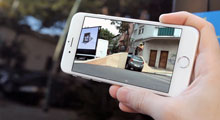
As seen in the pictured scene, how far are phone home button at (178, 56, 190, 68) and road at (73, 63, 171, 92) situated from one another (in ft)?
0.16

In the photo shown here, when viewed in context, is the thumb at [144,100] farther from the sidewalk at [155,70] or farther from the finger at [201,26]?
the finger at [201,26]

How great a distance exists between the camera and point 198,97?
49 cm

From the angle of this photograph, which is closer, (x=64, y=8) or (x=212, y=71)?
(x=212, y=71)

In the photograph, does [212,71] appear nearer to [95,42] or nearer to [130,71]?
[130,71]

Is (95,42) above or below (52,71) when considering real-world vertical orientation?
above

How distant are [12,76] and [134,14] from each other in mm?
932

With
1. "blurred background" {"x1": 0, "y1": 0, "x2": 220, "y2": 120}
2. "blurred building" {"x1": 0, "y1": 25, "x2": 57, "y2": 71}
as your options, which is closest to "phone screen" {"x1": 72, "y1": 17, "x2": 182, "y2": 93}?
"blurred background" {"x1": 0, "y1": 0, "x2": 220, "y2": 120}

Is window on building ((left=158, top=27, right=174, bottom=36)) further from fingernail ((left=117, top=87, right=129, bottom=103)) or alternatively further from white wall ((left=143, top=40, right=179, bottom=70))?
fingernail ((left=117, top=87, right=129, bottom=103))

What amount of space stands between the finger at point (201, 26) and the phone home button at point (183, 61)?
4cm

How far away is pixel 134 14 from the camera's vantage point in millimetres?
1184

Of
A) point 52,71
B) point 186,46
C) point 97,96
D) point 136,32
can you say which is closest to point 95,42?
point 136,32

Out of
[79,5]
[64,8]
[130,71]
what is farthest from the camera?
[64,8]

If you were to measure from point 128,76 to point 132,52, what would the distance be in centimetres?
7

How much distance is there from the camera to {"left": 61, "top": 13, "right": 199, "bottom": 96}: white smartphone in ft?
1.93
